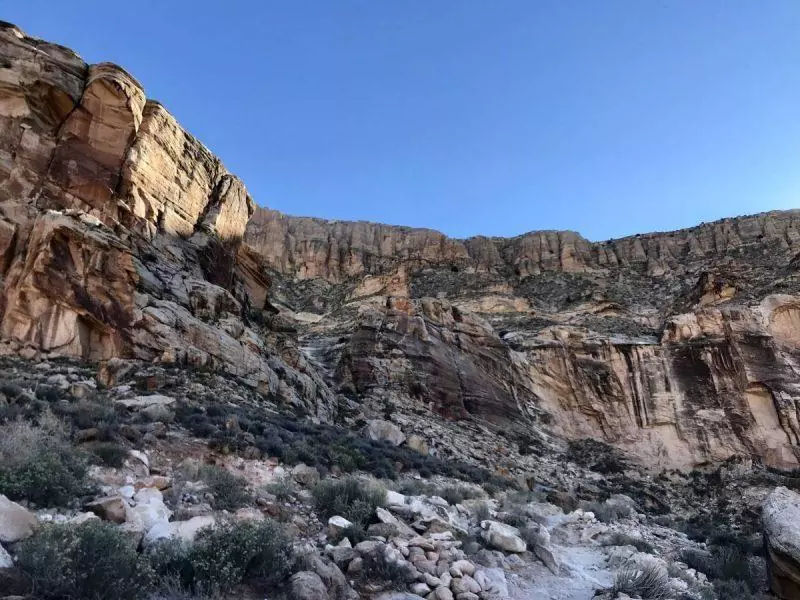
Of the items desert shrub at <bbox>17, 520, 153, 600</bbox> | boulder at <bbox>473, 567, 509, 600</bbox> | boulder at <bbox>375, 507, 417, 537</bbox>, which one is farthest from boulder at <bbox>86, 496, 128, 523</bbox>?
boulder at <bbox>473, 567, 509, 600</bbox>

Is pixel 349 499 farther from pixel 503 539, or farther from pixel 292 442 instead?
pixel 292 442

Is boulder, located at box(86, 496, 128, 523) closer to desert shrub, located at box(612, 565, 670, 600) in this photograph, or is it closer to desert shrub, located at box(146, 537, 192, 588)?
desert shrub, located at box(146, 537, 192, 588)

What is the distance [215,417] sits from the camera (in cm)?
1028

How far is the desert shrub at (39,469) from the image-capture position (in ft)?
15.1

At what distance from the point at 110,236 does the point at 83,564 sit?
14146mm

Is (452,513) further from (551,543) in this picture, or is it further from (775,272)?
(775,272)

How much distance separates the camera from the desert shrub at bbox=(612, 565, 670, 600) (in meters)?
5.65

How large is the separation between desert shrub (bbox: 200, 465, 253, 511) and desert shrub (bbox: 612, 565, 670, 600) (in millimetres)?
4417

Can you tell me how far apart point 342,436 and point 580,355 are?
20.1 m

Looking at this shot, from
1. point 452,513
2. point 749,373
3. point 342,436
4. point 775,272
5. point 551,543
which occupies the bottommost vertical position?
point 551,543

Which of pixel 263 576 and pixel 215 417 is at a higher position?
pixel 215 417

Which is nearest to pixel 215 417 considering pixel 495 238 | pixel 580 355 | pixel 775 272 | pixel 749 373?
pixel 580 355

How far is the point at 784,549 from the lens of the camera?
6.35m

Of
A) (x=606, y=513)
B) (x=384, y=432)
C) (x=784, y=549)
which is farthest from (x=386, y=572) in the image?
(x=384, y=432)
